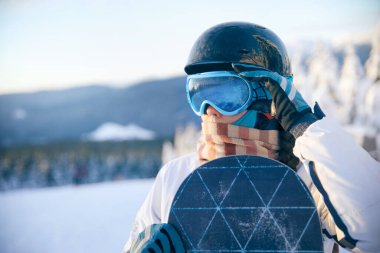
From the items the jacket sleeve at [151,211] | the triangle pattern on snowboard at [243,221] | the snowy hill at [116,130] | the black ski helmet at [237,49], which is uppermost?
the black ski helmet at [237,49]

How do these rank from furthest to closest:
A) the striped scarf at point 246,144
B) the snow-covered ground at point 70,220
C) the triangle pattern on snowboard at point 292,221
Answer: the snow-covered ground at point 70,220, the striped scarf at point 246,144, the triangle pattern on snowboard at point 292,221

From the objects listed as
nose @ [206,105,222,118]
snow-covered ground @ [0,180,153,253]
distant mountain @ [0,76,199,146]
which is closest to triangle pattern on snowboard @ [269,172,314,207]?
nose @ [206,105,222,118]

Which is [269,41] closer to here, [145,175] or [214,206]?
[214,206]

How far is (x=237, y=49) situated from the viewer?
185 cm

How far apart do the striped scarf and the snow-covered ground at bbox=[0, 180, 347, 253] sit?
2107 millimetres

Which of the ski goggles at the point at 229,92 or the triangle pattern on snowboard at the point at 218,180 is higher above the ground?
the ski goggles at the point at 229,92

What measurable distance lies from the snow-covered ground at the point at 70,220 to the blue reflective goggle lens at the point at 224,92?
286 centimetres

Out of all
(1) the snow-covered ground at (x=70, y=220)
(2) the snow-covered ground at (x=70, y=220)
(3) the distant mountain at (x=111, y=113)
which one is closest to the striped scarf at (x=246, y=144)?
(1) the snow-covered ground at (x=70, y=220)

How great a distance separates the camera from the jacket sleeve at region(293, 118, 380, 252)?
48.0 inches

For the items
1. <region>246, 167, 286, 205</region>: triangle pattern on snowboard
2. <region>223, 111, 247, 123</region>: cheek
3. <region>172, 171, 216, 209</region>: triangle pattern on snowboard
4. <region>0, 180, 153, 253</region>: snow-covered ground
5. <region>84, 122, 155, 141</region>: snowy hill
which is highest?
<region>223, 111, 247, 123</region>: cheek

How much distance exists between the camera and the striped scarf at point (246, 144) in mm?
1694

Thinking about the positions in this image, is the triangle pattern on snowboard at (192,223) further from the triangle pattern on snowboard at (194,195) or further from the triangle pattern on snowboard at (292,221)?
the triangle pattern on snowboard at (292,221)

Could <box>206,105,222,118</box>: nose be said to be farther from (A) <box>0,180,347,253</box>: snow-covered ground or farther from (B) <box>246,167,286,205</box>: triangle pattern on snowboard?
(A) <box>0,180,347,253</box>: snow-covered ground

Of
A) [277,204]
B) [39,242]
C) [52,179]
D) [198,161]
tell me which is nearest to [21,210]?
[39,242]
